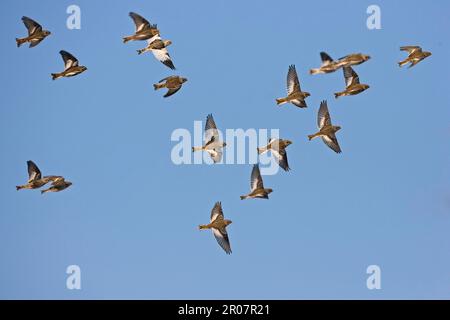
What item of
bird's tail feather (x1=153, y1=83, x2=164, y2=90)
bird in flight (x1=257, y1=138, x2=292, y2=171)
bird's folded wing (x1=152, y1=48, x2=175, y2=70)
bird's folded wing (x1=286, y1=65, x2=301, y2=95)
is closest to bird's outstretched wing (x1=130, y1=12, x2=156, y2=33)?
bird's tail feather (x1=153, y1=83, x2=164, y2=90)

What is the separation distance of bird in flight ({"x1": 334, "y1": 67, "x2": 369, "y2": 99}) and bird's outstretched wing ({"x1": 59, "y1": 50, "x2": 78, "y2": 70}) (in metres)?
9.62

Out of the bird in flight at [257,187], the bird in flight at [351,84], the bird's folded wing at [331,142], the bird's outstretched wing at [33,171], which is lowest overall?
the bird in flight at [257,187]

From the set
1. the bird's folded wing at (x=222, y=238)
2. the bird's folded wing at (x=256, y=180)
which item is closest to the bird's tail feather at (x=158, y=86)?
the bird's folded wing at (x=256, y=180)

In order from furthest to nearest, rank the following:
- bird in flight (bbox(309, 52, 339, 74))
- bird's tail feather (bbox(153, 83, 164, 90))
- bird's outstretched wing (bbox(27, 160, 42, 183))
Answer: bird's outstretched wing (bbox(27, 160, 42, 183))
bird's tail feather (bbox(153, 83, 164, 90))
bird in flight (bbox(309, 52, 339, 74))

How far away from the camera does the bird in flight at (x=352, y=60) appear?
35.8 meters

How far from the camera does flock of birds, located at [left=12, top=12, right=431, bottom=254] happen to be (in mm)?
39125

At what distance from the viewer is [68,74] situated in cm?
3978

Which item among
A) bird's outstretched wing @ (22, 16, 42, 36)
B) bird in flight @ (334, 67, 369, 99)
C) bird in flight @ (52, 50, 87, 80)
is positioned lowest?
bird in flight @ (334, 67, 369, 99)

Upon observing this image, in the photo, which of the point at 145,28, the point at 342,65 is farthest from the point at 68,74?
the point at 342,65

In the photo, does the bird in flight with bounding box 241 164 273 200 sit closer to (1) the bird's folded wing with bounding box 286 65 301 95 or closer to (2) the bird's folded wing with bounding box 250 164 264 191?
(2) the bird's folded wing with bounding box 250 164 264 191

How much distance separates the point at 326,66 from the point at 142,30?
763cm

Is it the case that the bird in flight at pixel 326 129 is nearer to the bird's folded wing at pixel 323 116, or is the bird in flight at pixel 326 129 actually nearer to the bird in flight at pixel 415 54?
the bird's folded wing at pixel 323 116

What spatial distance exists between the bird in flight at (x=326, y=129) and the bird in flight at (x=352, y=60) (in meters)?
4.02
